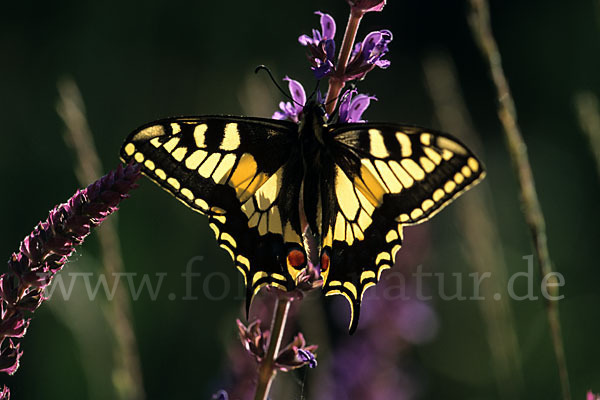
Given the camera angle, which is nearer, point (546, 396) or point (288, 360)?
point (288, 360)

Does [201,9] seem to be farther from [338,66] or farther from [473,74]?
[338,66]

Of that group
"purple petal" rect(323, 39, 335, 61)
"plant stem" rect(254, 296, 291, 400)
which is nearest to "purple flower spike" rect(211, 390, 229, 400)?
"plant stem" rect(254, 296, 291, 400)

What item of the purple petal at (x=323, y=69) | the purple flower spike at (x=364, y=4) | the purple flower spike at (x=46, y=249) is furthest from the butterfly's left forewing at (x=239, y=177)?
the purple flower spike at (x=46, y=249)

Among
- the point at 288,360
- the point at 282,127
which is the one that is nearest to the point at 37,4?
the point at 282,127

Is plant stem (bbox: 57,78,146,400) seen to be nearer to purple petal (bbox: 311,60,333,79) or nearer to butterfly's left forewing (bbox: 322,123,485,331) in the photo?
butterfly's left forewing (bbox: 322,123,485,331)

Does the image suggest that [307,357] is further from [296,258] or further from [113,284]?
[113,284]
